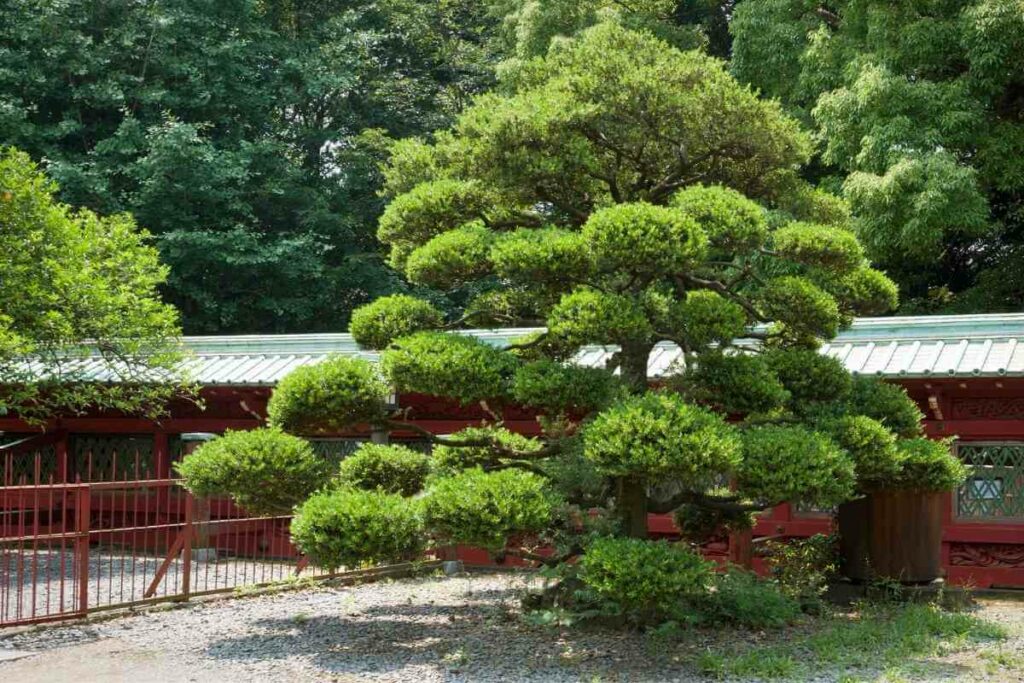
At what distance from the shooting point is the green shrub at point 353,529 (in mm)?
7750

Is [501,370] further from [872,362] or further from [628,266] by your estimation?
[872,362]

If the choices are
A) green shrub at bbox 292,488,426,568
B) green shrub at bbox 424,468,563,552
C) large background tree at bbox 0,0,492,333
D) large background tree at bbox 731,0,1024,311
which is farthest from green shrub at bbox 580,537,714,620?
large background tree at bbox 0,0,492,333

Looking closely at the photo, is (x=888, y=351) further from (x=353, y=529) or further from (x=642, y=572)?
(x=353, y=529)

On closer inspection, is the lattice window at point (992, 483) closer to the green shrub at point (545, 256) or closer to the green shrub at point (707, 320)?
the green shrub at point (707, 320)

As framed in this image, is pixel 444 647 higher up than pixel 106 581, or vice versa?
pixel 444 647

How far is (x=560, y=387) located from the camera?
26.7ft

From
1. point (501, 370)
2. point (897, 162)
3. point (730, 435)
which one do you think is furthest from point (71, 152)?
point (730, 435)

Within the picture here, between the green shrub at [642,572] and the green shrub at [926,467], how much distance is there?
227cm

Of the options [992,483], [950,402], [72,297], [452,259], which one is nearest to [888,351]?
[950,402]

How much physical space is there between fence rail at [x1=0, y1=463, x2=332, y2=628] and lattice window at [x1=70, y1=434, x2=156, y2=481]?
284mm

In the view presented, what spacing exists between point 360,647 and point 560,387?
8.26 feet

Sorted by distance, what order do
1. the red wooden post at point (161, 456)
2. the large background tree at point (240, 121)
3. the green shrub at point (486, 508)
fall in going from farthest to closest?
the large background tree at point (240, 121) → the red wooden post at point (161, 456) → the green shrub at point (486, 508)

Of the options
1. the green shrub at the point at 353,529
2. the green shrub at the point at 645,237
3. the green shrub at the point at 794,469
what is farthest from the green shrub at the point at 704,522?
the green shrub at the point at 353,529

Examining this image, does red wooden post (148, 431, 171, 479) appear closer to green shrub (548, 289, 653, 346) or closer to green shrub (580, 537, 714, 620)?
green shrub (548, 289, 653, 346)
